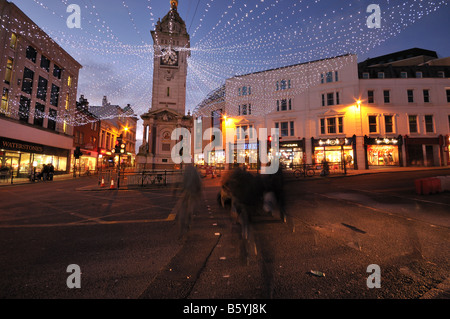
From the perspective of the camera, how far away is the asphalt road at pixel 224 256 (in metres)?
2.48

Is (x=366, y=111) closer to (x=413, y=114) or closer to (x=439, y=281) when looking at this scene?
(x=413, y=114)

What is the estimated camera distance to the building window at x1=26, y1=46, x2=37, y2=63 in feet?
76.2

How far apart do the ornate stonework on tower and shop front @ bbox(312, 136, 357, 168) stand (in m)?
17.2

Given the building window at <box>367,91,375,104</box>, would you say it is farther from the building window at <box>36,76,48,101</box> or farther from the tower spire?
the building window at <box>36,76,48,101</box>

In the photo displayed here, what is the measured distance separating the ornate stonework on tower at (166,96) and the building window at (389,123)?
24693 millimetres

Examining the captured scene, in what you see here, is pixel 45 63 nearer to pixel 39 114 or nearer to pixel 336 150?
pixel 39 114

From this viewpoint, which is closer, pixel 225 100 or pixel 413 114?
pixel 413 114

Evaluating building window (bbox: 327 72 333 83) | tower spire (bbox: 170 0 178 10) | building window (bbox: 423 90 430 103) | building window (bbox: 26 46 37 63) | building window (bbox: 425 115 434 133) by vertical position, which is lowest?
building window (bbox: 425 115 434 133)

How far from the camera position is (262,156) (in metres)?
30.3

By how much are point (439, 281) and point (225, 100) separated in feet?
117

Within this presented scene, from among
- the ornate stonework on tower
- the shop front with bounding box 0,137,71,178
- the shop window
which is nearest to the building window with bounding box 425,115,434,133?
the shop window

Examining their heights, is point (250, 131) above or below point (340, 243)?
above
